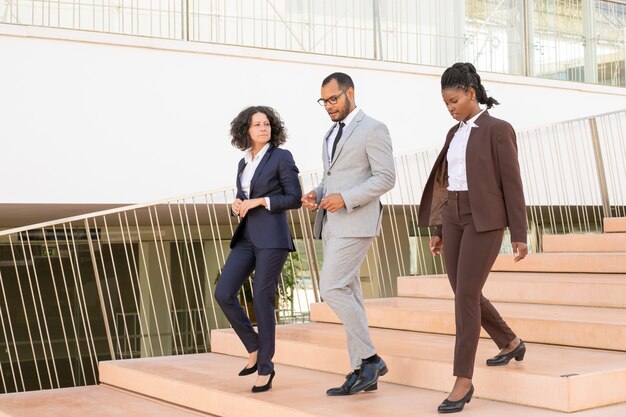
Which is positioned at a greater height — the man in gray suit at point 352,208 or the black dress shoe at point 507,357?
the man in gray suit at point 352,208

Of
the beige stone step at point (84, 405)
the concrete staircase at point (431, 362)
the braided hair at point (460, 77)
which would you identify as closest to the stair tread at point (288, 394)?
the concrete staircase at point (431, 362)

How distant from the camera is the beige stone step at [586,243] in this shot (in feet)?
22.4

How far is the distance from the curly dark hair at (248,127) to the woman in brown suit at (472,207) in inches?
42.6

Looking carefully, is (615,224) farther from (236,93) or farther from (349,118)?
(349,118)

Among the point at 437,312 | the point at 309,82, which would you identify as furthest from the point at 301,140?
the point at 437,312

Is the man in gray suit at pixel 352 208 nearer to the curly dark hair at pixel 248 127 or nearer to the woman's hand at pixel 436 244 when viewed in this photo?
the woman's hand at pixel 436 244

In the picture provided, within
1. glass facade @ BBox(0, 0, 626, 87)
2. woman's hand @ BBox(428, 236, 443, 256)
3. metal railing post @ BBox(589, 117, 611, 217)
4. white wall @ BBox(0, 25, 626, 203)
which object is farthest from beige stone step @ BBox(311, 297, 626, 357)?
glass facade @ BBox(0, 0, 626, 87)

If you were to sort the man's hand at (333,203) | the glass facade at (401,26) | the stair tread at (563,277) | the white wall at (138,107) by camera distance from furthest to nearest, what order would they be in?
the glass facade at (401,26) < the white wall at (138,107) < the stair tread at (563,277) < the man's hand at (333,203)

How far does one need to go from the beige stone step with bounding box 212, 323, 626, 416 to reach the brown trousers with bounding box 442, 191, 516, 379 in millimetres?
326

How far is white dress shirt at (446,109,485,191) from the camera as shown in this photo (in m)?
3.91

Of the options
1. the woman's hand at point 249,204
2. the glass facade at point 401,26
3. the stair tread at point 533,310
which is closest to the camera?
the woman's hand at point 249,204

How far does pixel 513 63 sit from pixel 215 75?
11.8ft

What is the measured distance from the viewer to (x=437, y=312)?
572 centimetres

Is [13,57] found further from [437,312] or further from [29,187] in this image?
[437,312]
